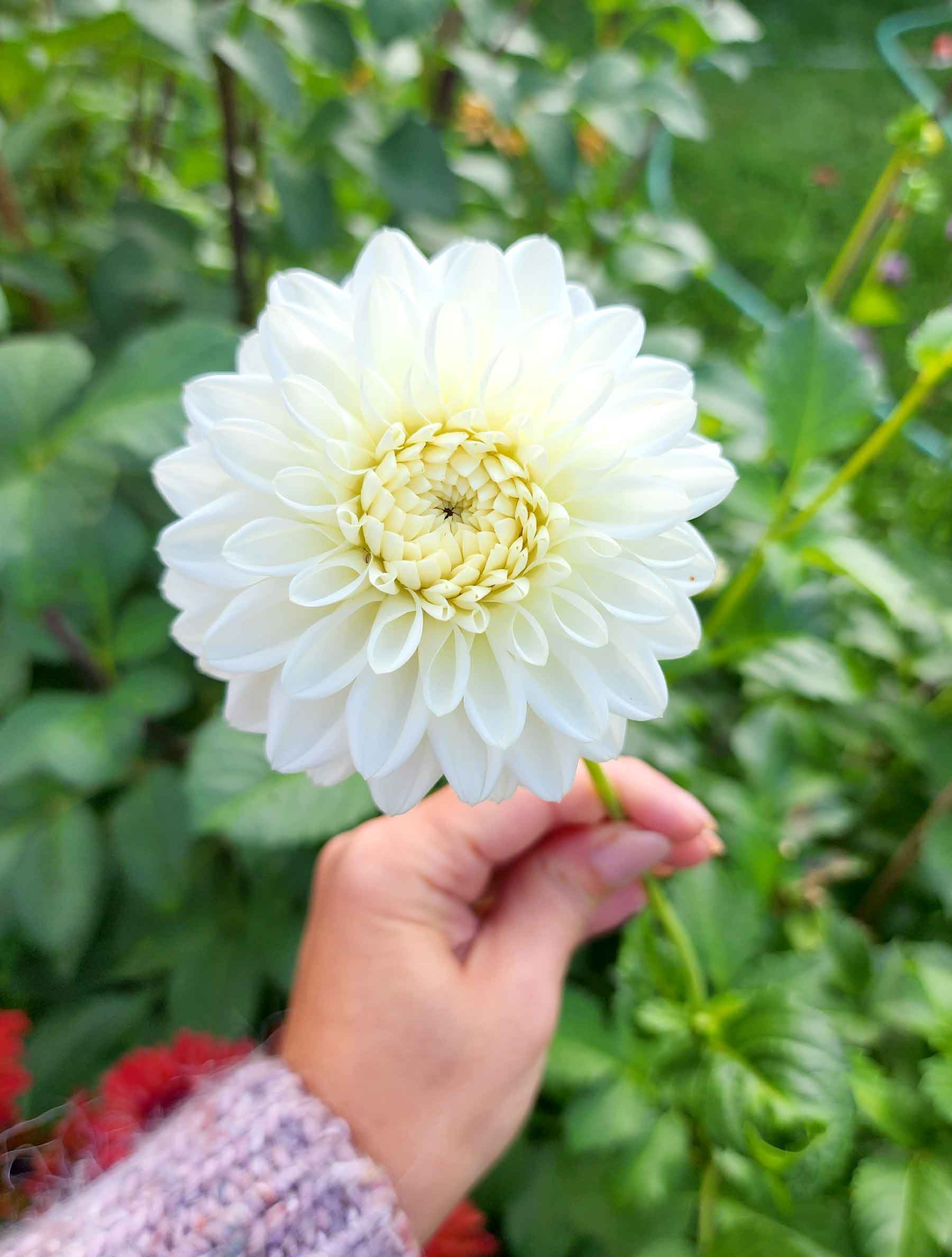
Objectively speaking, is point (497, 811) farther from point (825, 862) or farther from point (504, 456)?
point (825, 862)

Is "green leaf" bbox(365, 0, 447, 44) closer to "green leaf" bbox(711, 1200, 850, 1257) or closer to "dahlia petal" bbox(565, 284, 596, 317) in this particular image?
"dahlia petal" bbox(565, 284, 596, 317)

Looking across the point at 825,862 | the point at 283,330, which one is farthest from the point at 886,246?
the point at 283,330

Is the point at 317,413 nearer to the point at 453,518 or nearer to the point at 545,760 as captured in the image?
the point at 453,518

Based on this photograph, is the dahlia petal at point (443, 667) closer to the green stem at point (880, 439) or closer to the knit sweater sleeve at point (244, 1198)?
the knit sweater sleeve at point (244, 1198)

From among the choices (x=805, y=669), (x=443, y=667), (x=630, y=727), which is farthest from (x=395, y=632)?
(x=805, y=669)

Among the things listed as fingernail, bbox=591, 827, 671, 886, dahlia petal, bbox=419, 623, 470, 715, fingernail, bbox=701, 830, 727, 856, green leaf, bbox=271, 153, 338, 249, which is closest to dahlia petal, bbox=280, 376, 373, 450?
dahlia petal, bbox=419, 623, 470, 715

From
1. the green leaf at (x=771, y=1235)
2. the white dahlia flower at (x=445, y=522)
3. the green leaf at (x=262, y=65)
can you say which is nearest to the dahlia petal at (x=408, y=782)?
the white dahlia flower at (x=445, y=522)
